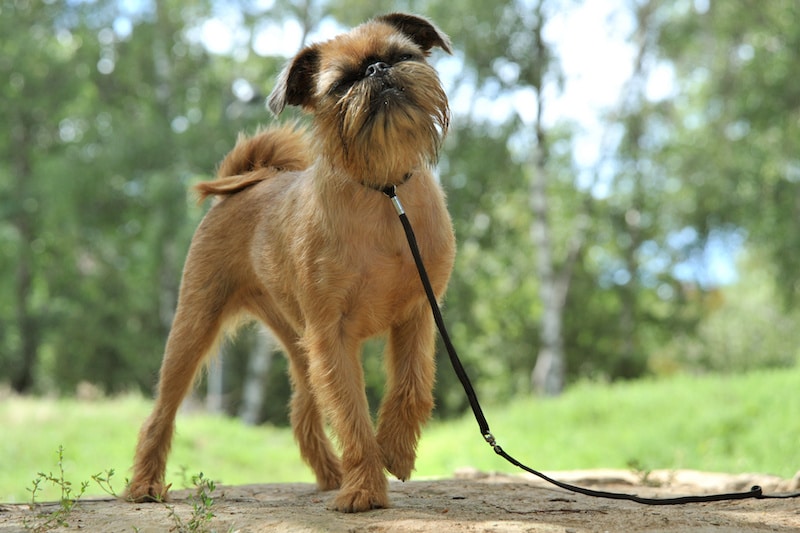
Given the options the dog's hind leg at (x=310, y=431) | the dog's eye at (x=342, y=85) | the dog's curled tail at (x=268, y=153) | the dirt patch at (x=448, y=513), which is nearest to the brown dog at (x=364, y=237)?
the dog's eye at (x=342, y=85)

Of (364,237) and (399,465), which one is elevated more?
(364,237)

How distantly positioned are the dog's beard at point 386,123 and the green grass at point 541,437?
18.9 feet

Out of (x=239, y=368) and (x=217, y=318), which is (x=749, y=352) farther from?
(x=217, y=318)

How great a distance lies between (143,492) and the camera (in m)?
5.22

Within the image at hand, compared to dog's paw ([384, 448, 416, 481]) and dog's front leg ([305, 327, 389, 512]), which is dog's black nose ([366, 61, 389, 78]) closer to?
dog's front leg ([305, 327, 389, 512])

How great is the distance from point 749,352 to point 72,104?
23573 millimetres

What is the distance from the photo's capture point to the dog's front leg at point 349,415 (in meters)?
4.11

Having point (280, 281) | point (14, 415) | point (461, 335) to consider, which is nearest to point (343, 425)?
point (280, 281)

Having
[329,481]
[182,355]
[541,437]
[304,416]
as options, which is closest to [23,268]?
[541,437]

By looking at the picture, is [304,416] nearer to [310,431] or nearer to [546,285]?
[310,431]

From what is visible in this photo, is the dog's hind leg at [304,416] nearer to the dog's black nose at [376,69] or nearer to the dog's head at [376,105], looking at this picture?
the dog's head at [376,105]

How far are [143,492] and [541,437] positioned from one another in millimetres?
8313

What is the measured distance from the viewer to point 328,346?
432 cm

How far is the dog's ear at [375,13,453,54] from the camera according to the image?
15.2ft
